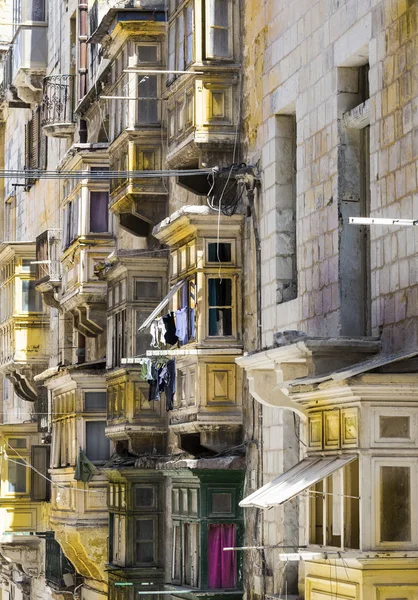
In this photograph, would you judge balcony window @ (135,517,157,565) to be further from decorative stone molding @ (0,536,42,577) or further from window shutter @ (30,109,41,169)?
window shutter @ (30,109,41,169)

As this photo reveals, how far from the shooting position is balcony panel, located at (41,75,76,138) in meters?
40.2

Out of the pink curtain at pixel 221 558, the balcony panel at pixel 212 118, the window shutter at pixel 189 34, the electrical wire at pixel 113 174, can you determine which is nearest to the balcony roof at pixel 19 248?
the electrical wire at pixel 113 174

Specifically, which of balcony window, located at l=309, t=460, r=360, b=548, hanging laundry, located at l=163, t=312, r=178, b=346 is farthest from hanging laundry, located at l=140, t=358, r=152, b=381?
balcony window, located at l=309, t=460, r=360, b=548

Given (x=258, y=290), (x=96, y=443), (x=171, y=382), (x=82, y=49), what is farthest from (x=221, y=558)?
(x=82, y=49)

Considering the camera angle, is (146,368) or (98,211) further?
(98,211)

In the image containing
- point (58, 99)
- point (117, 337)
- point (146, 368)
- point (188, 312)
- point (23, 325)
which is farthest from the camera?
point (23, 325)

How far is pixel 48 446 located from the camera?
42438mm

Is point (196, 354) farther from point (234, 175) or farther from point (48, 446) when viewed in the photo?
point (48, 446)

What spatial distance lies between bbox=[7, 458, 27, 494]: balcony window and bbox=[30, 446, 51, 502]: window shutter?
63 centimetres

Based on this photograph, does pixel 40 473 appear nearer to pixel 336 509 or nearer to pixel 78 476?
pixel 78 476

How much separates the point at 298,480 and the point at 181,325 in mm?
8723

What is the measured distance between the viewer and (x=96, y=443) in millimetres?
35344

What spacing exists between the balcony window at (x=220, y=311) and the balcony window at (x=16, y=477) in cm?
1704

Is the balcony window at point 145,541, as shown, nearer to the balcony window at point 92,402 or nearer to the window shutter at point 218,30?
the balcony window at point 92,402
